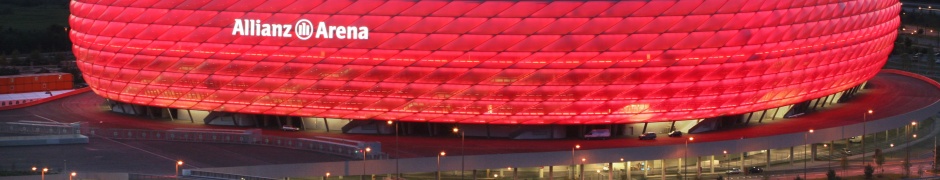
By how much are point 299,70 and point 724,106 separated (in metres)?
24.4

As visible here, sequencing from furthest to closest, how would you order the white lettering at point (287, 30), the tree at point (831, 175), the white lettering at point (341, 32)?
the white lettering at point (287, 30) → the white lettering at point (341, 32) → the tree at point (831, 175)

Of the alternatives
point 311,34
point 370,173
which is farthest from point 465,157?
point 311,34

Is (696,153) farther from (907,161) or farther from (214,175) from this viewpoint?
(214,175)

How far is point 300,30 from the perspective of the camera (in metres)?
107

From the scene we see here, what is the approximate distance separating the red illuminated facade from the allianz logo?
78mm

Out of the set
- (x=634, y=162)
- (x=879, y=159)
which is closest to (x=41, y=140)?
(x=634, y=162)

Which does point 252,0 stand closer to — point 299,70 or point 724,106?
point 299,70

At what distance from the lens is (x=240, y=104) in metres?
111

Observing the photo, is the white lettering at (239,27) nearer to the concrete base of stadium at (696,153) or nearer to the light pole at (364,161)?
the light pole at (364,161)

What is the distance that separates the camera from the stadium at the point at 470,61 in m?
104

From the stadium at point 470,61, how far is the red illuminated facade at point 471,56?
0.08m

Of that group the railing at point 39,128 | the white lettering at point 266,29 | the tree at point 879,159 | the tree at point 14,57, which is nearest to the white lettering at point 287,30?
the white lettering at point 266,29

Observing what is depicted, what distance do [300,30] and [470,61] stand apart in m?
9.87

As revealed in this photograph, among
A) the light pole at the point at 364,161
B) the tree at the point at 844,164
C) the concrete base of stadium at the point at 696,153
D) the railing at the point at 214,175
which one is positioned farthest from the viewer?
the tree at the point at 844,164
